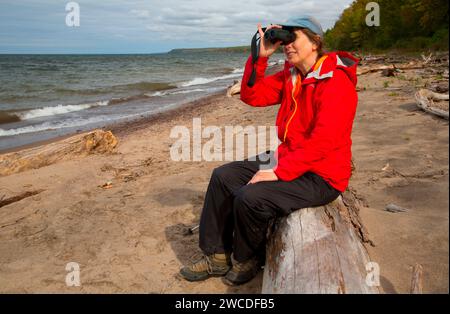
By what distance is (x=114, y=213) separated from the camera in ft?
16.0

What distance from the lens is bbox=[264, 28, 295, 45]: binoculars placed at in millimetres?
3000

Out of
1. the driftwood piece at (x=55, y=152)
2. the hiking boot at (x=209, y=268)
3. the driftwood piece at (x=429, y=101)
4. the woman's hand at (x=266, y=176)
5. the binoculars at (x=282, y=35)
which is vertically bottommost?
the hiking boot at (x=209, y=268)

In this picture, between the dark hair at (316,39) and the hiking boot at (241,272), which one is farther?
the hiking boot at (241,272)

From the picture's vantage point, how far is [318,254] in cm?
257

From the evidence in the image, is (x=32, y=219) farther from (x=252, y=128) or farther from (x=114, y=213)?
(x=252, y=128)

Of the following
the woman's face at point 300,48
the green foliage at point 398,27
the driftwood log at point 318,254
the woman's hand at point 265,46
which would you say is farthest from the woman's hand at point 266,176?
the green foliage at point 398,27

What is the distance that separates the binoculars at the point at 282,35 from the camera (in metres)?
3.00

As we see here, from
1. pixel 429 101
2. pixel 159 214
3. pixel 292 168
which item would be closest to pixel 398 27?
pixel 429 101

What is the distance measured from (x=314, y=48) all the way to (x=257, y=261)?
178 centimetres

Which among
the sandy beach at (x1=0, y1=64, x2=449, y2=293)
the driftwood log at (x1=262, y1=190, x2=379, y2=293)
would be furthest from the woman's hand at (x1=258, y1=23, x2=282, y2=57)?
the sandy beach at (x1=0, y1=64, x2=449, y2=293)

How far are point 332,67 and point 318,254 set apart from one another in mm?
1373

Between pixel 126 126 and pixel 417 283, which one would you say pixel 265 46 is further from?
pixel 126 126

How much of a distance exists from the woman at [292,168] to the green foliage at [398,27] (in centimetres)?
2495

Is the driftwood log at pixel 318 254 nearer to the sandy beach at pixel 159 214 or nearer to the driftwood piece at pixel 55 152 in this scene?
the sandy beach at pixel 159 214
